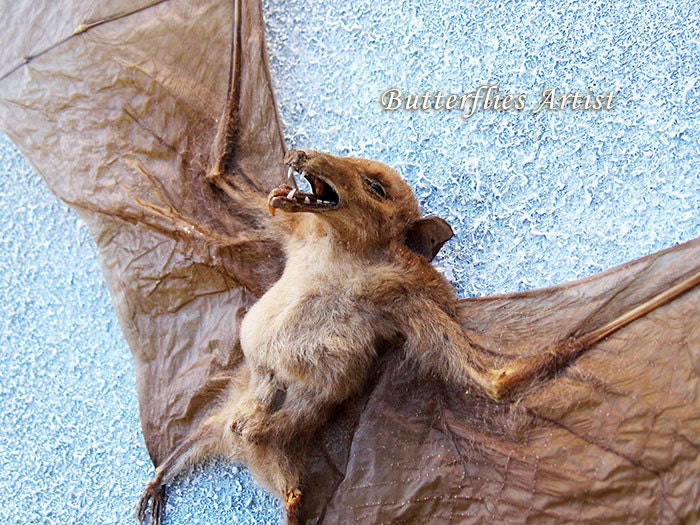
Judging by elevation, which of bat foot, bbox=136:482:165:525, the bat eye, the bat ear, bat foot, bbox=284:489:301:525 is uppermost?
the bat eye

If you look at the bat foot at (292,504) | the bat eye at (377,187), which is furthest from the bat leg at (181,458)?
the bat eye at (377,187)

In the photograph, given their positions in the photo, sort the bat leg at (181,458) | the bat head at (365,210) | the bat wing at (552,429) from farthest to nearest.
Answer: the bat leg at (181,458)
the bat head at (365,210)
the bat wing at (552,429)

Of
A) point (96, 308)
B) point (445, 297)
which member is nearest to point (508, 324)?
point (445, 297)

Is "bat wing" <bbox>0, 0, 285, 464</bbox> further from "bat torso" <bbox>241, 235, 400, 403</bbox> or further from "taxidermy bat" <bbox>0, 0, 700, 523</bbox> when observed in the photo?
"bat torso" <bbox>241, 235, 400, 403</bbox>

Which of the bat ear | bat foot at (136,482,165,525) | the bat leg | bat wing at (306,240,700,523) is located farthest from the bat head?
bat foot at (136,482,165,525)

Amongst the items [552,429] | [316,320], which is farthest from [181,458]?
[552,429]

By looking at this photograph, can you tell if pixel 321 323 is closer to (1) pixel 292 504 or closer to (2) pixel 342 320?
(2) pixel 342 320

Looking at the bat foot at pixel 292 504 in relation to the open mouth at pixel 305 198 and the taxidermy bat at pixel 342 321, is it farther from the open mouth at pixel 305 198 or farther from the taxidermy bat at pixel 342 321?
the open mouth at pixel 305 198

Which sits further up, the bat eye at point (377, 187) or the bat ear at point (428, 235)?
the bat eye at point (377, 187)
